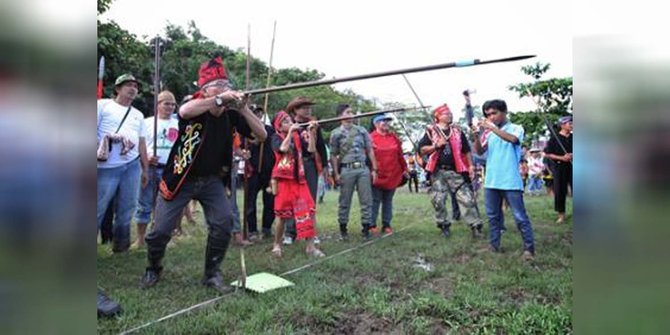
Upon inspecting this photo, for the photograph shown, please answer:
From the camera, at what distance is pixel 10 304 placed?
2.52ft

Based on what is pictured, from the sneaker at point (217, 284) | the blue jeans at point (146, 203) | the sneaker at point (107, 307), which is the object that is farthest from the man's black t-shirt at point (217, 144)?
the blue jeans at point (146, 203)

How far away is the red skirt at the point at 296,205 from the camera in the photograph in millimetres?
4895

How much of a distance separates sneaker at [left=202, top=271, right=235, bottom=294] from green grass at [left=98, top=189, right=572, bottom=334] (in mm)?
82

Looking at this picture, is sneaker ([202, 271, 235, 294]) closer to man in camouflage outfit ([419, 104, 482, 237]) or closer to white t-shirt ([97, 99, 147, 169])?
white t-shirt ([97, 99, 147, 169])

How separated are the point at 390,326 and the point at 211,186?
5.69ft

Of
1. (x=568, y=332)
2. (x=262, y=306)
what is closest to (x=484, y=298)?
(x=568, y=332)

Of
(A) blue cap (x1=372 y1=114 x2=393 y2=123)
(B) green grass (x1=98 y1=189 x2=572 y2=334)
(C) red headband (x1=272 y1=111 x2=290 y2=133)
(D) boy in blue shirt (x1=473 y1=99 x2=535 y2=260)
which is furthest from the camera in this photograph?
(A) blue cap (x1=372 y1=114 x2=393 y2=123)

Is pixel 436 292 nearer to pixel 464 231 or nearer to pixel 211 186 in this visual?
pixel 211 186

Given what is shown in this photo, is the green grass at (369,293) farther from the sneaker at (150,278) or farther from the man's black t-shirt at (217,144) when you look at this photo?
the man's black t-shirt at (217,144)

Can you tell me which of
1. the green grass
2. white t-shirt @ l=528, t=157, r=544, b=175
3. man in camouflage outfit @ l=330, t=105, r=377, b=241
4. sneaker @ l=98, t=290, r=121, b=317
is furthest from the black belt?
white t-shirt @ l=528, t=157, r=544, b=175

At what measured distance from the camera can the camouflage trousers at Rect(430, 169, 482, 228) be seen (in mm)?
6199

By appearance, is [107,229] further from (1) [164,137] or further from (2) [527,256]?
(2) [527,256]

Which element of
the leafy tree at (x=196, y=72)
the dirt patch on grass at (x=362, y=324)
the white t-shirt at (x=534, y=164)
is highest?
the leafy tree at (x=196, y=72)

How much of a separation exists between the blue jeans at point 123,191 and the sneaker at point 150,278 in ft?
2.80
